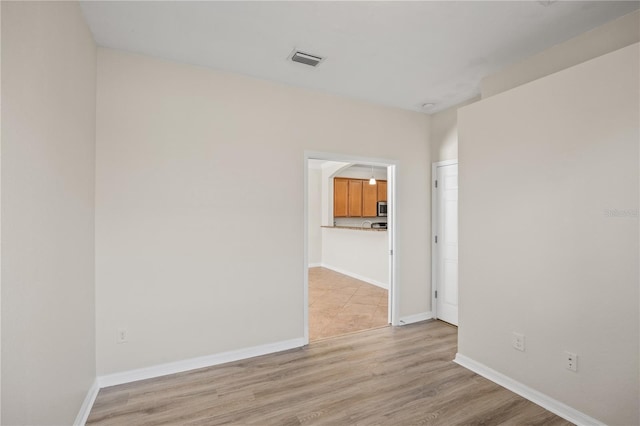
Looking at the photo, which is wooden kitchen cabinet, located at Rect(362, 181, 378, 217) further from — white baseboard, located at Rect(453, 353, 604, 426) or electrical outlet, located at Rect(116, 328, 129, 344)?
electrical outlet, located at Rect(116, 328, 129, 344)

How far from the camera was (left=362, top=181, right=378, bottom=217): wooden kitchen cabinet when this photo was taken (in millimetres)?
8578

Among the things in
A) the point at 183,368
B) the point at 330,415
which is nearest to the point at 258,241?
the point at 183,368

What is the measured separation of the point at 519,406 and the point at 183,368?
9.06 ft

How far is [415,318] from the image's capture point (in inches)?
160

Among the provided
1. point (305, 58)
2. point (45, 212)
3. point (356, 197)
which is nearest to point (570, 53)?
point (305, 58)

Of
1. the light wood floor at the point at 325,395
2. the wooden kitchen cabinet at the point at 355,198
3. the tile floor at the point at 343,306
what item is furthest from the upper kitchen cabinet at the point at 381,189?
the light wood floor at the point at 325,395

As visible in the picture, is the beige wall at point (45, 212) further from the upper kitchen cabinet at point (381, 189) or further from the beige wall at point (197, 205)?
the upper kitchen cabinet at point (381, 189)

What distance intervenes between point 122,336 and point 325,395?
1.75m

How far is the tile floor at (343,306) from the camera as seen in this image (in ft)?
12.8

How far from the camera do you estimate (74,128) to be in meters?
1.95

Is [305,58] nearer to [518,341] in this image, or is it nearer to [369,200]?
[518,341]

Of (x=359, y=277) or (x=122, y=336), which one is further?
(x=359, y=277)

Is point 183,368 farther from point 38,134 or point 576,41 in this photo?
point 576,41

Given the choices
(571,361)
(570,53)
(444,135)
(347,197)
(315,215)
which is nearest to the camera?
(571,361)
